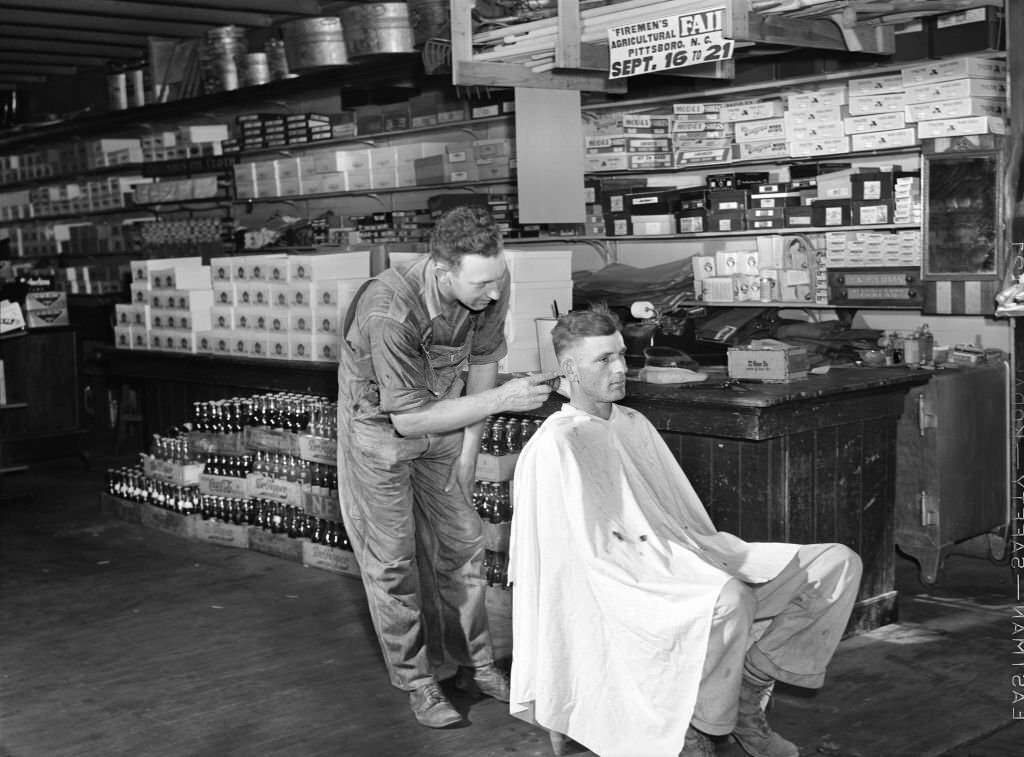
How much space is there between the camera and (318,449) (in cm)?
618

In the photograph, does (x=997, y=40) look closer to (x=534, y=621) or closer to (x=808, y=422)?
(x=808, y=422)

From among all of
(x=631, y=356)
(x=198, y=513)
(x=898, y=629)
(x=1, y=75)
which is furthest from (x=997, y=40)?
(x=1, y=75)

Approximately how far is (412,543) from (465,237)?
1033mm

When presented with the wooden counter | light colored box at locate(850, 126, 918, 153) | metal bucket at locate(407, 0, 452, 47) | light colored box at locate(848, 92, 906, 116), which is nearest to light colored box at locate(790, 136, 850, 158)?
light colored box at locate(850, 126, 918, 153)

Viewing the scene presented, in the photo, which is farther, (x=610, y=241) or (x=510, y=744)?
(x=610, y=241)

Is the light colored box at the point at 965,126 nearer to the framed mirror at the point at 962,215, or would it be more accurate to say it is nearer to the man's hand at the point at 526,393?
the framed mirror at the point at 962,215

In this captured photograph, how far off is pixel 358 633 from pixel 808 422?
190cm

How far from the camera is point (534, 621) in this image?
360 cm

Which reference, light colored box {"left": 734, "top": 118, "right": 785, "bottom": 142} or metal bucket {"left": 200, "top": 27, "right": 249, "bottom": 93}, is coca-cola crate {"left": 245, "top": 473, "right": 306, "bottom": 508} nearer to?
light colored box {"left": 734, "top": 118, "right": 785, "bottom": 142}

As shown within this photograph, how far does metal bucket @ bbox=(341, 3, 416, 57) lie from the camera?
27.7ft

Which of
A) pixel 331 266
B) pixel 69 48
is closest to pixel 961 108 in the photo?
pixel 331 266

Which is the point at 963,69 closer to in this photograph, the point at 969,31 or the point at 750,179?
the point at 969,31

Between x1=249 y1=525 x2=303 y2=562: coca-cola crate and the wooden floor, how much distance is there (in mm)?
57

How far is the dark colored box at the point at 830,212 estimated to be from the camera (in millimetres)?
6715
